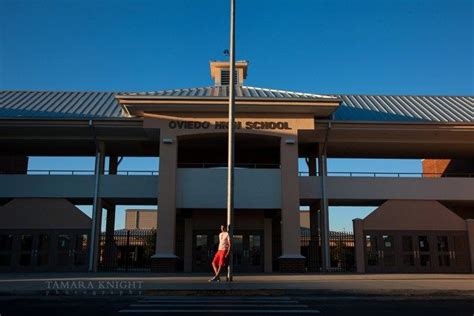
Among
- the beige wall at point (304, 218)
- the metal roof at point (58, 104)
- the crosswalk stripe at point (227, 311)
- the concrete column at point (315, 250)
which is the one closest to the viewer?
the crosswalk stripe at point (227, 311)

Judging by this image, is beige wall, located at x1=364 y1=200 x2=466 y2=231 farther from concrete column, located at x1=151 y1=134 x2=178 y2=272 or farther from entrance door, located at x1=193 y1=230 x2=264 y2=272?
concrete column, located at x1=151 y1=134 x2=178 y2=272

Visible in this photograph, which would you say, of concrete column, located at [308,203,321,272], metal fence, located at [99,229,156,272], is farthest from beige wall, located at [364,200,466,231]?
metal fence, located at [99,229,156,272]

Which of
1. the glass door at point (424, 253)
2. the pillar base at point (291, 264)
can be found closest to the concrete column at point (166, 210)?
the pillar base at point (291, 264)

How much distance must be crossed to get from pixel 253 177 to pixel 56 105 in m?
11.5

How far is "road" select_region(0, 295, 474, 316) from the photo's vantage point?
988 cm

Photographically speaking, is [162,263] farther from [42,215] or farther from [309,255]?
[309,255]

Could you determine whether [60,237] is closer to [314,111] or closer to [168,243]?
[168,243]

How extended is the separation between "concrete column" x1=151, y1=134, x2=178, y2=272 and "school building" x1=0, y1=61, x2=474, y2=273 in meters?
0.05

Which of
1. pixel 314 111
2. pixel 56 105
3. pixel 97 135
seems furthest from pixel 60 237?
pixel 314 111

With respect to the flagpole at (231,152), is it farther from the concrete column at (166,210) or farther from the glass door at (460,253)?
the glass door at (460,253)

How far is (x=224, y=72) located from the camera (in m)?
30.5

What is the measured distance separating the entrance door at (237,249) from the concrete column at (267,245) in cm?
21

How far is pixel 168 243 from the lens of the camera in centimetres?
2306

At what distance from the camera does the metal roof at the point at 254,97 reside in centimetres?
2536
